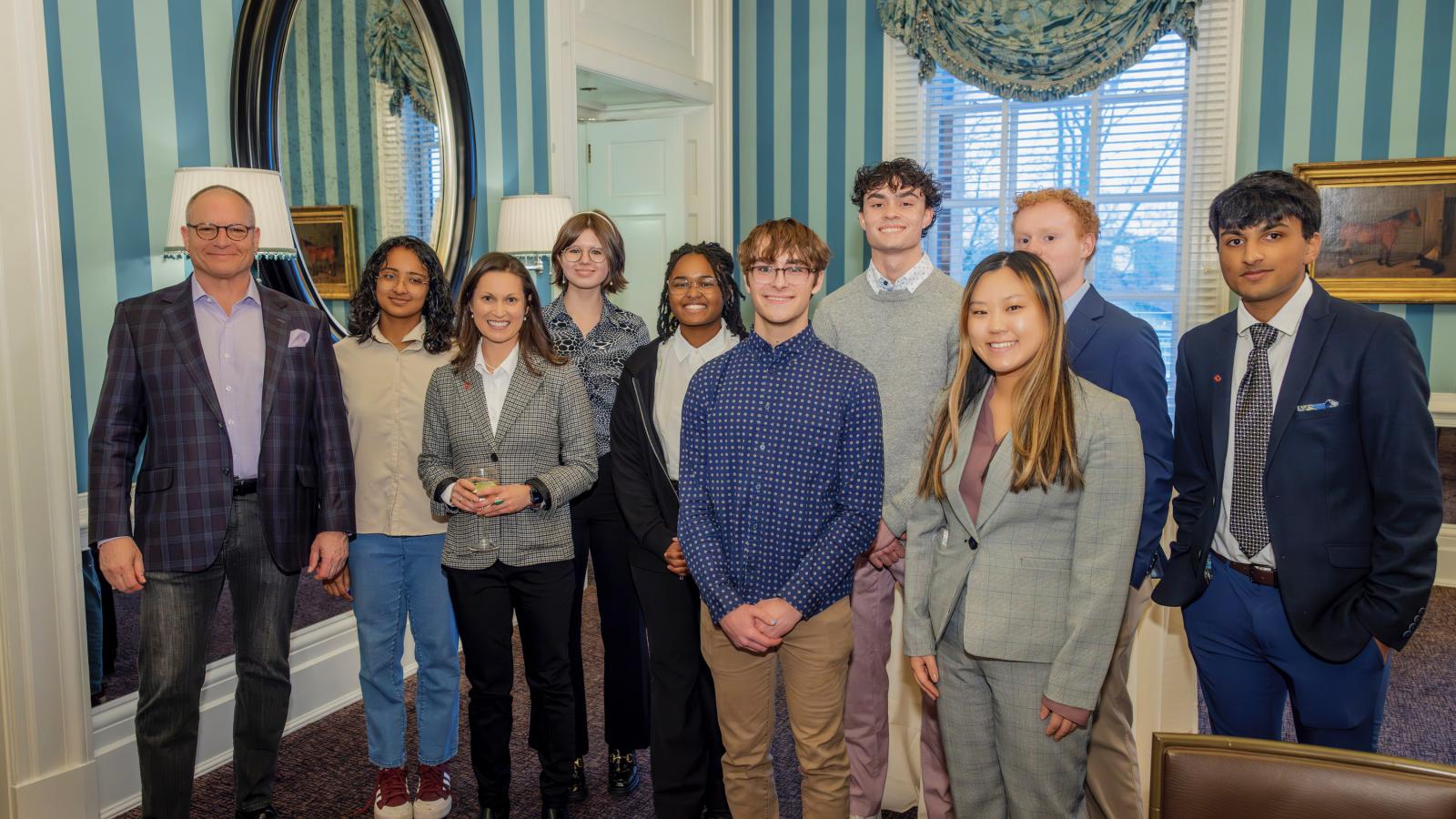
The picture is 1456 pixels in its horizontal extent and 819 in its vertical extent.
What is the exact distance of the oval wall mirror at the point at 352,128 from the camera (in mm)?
3025

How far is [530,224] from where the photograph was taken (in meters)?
3.84

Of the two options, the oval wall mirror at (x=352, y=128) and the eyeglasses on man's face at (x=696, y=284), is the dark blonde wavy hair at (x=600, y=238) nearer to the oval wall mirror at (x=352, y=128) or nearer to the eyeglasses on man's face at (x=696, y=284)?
the eyeglasses on man's face at (x=696, y=284)

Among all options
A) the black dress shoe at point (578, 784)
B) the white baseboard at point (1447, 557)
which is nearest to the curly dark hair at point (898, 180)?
the black dress shoe at point (578, 784)

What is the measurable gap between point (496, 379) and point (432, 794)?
1.09m

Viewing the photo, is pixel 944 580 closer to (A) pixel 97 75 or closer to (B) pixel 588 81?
(A) pixel 97 75

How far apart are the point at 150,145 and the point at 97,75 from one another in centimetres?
21

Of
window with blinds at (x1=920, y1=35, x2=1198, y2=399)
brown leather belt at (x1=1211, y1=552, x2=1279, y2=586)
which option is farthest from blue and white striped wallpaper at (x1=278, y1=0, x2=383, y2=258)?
window with blinds at (x1=920, y1=35, x2=1198, y2=399)

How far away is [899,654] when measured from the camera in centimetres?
249

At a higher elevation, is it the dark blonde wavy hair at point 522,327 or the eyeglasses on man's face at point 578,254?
the eyeglasses on man's face at point 578,254

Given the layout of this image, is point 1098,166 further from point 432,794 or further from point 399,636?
point 432,794

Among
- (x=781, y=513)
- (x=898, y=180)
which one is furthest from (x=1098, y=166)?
(x=781, y=513)

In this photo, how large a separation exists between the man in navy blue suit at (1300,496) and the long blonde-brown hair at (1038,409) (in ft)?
1.16

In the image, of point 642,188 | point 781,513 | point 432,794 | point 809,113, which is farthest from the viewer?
point 809,113

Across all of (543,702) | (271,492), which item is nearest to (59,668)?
(271,492)
